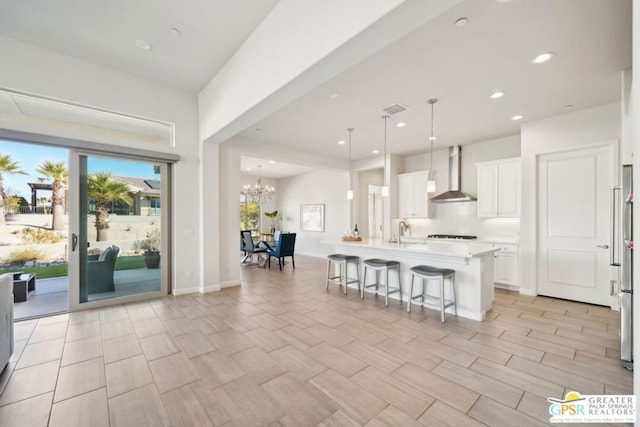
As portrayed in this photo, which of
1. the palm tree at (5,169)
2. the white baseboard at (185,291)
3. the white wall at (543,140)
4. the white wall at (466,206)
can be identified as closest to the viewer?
the white wall at (543,140)

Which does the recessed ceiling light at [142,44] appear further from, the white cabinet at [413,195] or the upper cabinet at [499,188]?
the upper cabinet at [499,188]

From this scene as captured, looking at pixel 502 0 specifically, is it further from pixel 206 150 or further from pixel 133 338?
pixel 133 338

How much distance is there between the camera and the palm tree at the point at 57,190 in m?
5.04

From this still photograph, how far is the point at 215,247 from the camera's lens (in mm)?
4820

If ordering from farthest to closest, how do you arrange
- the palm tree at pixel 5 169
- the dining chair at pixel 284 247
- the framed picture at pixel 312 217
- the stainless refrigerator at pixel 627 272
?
the framed picture at pixel 312 217, the dining chair at pixel 284 247, the palm tree at pixel 5 169, the stainless refrigerator at pixel 627 272

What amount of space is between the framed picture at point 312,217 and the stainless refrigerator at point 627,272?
7.29 m

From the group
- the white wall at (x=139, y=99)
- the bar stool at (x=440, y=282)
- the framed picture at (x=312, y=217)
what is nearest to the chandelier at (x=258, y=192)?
the framed picture at (x=312, y=217)

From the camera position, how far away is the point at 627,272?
231 cm

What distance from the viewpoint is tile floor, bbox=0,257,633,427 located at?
1.82m

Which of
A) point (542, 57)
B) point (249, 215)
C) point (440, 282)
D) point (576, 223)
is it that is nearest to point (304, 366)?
point (440, 282)

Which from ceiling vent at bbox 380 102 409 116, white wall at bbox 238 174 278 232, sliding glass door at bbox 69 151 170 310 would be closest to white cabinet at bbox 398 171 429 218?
ceiling vent at bbox 380 102 409 116

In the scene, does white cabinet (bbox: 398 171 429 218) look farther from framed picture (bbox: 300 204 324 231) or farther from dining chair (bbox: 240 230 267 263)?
dining chair (bbox: 240 230 267 263)

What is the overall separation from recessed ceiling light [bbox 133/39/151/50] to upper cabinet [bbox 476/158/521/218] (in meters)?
6.04

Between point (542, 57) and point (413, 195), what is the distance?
4097mm
